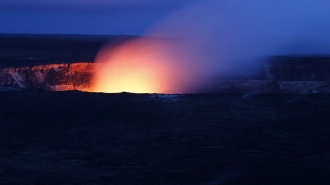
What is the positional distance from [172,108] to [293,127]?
271 cm

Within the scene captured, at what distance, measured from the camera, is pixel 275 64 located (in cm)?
2698

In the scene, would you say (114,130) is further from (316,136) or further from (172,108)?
(316,136)

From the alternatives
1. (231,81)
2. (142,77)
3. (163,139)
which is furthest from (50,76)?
(163,139)

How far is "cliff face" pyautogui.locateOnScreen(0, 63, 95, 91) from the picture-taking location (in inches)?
896

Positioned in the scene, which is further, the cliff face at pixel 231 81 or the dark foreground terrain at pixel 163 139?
the cliff face at pixel 231 81

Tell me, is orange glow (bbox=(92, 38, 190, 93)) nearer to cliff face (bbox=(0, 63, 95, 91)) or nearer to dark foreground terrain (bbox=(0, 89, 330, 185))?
cliff face (bbox=(0, 63, 95, 91))

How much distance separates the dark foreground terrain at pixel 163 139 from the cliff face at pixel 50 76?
9.88 meters

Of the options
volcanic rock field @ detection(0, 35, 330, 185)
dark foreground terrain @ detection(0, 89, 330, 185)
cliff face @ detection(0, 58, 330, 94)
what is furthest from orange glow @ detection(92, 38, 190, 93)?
dark foreground terrain @ detection(0, 89, 330, 185)

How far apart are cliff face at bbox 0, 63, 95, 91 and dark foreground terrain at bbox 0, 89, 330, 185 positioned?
9883 mm

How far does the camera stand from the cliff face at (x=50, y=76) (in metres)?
22.8

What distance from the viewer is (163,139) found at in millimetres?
8539

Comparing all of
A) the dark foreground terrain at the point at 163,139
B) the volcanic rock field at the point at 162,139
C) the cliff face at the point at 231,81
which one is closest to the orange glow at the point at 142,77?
the cliff face at the point at 231,81

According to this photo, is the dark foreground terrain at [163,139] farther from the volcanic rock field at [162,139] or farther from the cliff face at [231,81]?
the cliff face at [231,81]

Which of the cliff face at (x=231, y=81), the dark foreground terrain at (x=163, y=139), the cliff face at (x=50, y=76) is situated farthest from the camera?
the cliff face at (x=50, y=76)
